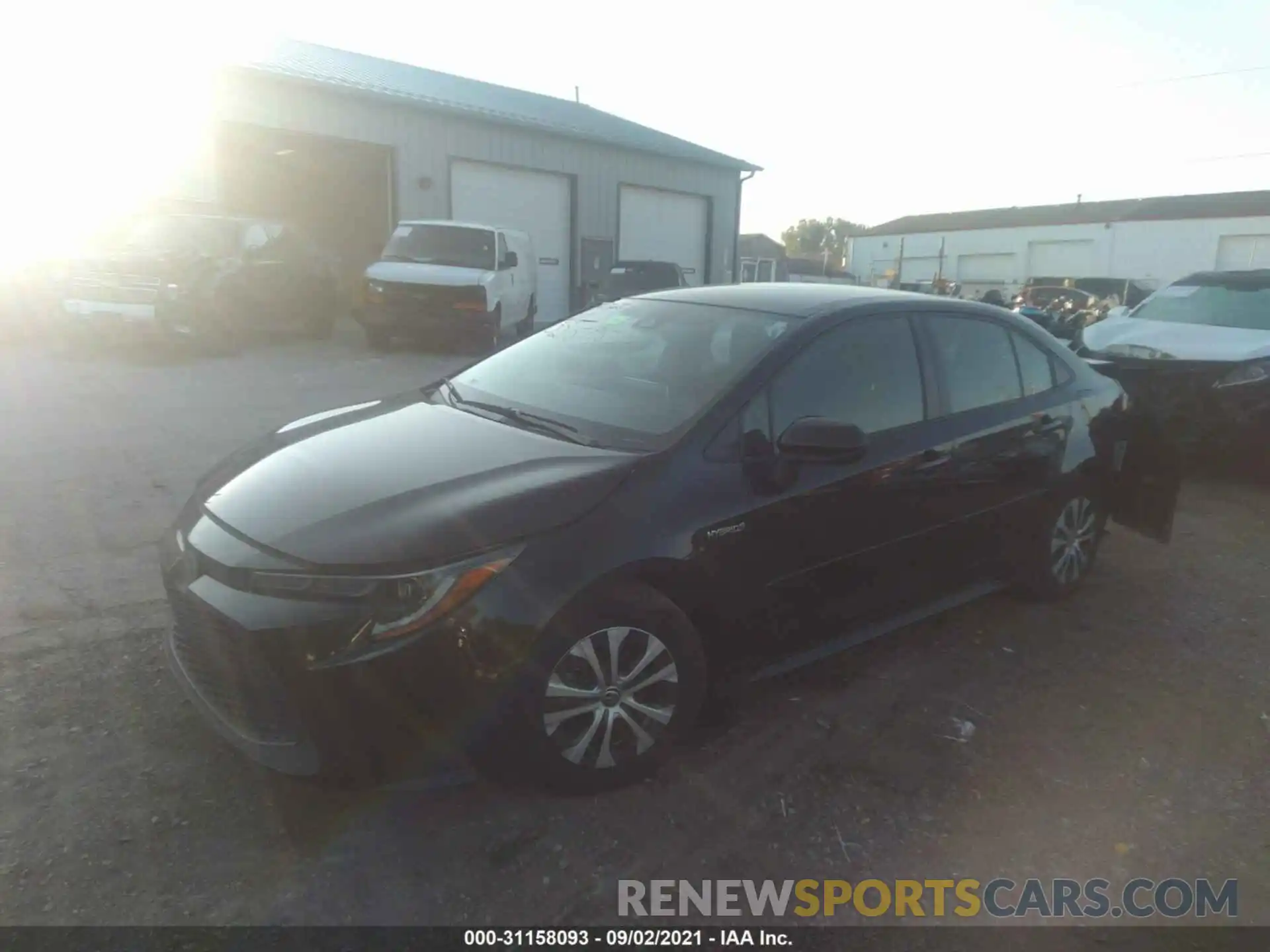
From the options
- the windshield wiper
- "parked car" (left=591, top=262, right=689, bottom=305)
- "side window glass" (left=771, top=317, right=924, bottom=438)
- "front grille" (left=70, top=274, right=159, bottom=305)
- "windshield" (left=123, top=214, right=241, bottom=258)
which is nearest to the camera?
the windshield wiper

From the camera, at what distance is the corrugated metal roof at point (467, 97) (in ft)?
55.9

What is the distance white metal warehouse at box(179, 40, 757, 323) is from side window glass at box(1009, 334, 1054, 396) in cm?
1485

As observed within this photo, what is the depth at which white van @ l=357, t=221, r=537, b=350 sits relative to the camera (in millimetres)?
13023

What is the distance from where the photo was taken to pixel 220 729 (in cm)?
267

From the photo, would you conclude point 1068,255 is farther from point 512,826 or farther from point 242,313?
point 512,826

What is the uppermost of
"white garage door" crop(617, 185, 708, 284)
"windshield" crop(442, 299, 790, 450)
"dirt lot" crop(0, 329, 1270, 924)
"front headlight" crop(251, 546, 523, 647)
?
"white garage door" crop(617, 185, 708, 284)

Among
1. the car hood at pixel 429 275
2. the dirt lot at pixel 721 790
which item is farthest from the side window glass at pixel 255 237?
the dirt lot at pixel 721 790

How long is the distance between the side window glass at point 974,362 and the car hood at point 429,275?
9.83 meters

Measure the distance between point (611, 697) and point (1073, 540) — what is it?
9.72 feet

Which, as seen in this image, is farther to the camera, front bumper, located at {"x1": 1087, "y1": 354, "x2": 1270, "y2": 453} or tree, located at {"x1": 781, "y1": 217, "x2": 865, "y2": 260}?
tree, located at {"x1": 781, "y1": 217, "x2": 865, "y2": 260}

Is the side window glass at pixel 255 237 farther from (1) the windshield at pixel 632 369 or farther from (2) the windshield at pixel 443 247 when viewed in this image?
(1) the windshield at pixel 632 369

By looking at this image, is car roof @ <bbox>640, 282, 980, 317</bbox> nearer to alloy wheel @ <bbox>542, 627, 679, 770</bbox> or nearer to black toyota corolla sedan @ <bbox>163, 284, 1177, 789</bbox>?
black toyota corolla sedan @ <bbox>163, 284, 1177, 789</bbox>

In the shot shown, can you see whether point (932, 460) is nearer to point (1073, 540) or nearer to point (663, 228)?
point (1073, 540)

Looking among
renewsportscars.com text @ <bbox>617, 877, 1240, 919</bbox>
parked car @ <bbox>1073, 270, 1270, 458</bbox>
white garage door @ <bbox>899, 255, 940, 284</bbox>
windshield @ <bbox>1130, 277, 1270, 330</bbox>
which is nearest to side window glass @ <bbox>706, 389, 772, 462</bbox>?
renewsportscars.com text @ <bbox>617, 877, 1240, 919</bbox>
